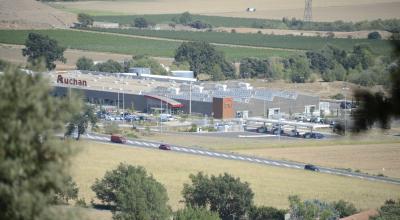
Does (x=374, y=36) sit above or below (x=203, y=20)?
below

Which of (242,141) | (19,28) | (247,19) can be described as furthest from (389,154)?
(247,19)

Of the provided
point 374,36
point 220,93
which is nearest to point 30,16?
point 374,36

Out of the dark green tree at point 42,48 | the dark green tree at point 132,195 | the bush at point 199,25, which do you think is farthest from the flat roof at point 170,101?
the bush at point 199,25

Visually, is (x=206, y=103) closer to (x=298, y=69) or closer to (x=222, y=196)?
(x=298, y=69)

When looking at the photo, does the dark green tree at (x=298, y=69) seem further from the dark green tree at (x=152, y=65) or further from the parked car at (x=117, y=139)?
the parked car at (x=117, y=139)

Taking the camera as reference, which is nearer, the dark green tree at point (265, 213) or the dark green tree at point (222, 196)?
the dark green tree at point (265, 213)

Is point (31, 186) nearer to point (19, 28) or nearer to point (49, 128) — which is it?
point (49, 128)

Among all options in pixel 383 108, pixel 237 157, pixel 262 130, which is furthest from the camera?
pixel 262 130

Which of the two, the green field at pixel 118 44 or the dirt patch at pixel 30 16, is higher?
the dirt patch at pixel 30 16
